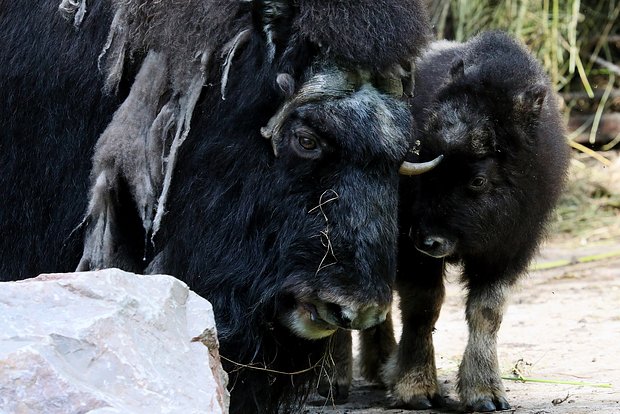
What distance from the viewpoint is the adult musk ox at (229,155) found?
379 cm

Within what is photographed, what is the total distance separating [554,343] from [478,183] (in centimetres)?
157

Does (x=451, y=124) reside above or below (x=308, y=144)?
below

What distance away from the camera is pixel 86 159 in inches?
170

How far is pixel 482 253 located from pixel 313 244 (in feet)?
5.41

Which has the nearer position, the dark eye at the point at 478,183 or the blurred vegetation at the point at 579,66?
the dark eye at the point at 478,183

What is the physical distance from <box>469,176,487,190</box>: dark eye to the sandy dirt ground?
74cm

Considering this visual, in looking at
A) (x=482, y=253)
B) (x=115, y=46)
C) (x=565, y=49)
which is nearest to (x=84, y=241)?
(x=115, y=46)

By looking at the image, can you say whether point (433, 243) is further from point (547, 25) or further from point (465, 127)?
point (547, 25)

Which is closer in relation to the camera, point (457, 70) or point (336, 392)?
point (457, 70)

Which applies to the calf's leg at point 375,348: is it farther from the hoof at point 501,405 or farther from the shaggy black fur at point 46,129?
the shaggy black fur at point 46,129

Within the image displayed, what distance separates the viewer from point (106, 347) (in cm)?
281

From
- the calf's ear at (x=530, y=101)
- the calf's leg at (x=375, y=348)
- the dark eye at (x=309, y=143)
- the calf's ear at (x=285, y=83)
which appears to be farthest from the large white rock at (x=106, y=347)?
the calf's leg at (x=375, y=348)

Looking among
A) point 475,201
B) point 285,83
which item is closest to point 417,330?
point 475,201

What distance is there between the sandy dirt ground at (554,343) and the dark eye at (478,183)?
0.74m
